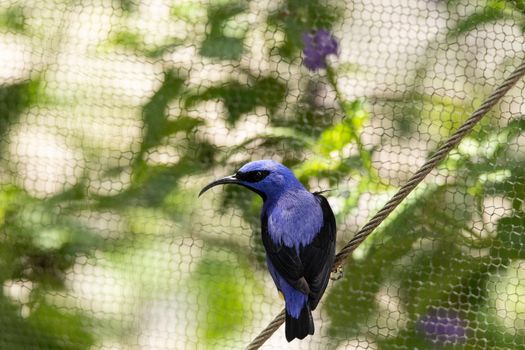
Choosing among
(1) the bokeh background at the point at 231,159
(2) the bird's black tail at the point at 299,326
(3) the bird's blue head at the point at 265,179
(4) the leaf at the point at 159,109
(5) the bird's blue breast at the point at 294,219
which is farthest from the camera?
(4) the leaf at the point at 159,109

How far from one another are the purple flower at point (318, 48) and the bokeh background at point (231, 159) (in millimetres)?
21

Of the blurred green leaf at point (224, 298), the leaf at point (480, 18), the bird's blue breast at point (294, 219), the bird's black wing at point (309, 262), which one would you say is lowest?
the blurred green leaf at point (224, 298)

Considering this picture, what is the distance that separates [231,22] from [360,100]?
0.44 metres

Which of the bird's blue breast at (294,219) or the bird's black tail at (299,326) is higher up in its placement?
the bird's blue breast at (294,219)

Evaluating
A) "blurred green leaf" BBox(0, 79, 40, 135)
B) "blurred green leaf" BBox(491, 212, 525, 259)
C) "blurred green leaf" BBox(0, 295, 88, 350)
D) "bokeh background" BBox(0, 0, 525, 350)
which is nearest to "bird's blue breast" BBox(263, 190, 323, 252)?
"bokeh background" BBox(0, 0, 525, 350)

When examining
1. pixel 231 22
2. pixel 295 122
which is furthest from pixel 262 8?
pixel 295 122

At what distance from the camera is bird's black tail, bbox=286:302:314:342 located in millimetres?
1698

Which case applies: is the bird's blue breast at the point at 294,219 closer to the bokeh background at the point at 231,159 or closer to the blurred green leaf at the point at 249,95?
the bokeh background at the point at 231,159

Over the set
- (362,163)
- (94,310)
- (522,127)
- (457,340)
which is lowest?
(94,310)

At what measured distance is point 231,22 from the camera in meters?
2.60

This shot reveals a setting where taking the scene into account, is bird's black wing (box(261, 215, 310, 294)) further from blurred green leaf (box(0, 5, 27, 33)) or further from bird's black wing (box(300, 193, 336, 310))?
blurred green leaf (box(0, 5, 27, 33))

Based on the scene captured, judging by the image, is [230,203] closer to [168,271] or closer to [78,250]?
[168,271]

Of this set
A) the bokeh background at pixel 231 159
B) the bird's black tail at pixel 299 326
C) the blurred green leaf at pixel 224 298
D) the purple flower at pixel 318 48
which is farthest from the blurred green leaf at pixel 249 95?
the bird's black tail at pixel 299 326

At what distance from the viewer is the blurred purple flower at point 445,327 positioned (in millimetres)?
2303
